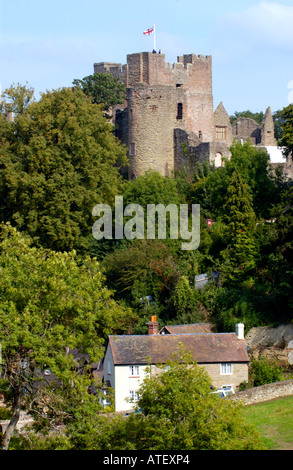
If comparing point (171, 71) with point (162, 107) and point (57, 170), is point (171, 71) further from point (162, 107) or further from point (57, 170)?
point (57, 170)

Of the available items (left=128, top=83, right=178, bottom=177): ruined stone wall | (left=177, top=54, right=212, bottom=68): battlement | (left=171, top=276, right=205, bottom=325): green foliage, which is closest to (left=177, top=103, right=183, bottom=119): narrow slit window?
(left=128, top=83, right=178, bottom=177): ruined stone wall

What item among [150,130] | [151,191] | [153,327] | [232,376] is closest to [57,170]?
[151,191]

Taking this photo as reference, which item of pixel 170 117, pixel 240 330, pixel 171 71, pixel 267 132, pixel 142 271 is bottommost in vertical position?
pixel 240 330

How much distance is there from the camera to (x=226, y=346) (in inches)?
1388

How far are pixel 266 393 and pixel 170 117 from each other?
2056cm

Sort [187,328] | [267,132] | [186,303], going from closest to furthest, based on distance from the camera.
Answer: [187,328], [186,303], [267,132]

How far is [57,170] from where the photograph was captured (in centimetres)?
4206

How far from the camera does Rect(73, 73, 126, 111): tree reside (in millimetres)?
51812

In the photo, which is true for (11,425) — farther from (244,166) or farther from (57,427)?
(244,166)

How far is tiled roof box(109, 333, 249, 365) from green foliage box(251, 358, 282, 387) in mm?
765

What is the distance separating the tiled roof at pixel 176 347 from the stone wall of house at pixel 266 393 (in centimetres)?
358

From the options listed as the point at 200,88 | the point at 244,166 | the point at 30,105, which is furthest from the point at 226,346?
the point at 200,88

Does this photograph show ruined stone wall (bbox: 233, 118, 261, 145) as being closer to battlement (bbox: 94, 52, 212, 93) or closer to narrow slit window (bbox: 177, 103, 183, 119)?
battlement (bbox: 94, 52, 212, 93)

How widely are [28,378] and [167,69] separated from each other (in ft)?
90.6
